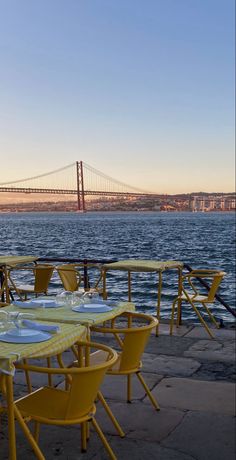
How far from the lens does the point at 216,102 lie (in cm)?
2803

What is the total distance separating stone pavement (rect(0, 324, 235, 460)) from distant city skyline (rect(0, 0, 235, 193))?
7.18 m

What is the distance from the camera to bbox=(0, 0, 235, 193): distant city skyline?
13766 mm

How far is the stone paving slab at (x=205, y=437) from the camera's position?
9.10ft

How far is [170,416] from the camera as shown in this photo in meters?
3.22

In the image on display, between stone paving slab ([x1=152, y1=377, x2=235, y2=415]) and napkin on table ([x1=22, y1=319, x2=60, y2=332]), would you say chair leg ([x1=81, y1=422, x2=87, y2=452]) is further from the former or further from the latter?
stone paving slab ([x1=152, y1=377, x2=235, y2=415])

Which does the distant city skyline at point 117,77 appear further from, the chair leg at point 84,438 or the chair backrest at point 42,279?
the chair leg at point 84,438

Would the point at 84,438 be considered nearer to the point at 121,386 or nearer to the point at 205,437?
the point at 205,437

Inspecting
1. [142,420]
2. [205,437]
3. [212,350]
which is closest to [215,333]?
[212,350]

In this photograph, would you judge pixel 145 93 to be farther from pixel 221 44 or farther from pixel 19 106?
pixel 221 44

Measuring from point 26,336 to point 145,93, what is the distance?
25.6 meters

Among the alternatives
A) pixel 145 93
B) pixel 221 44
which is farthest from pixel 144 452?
pixel 145 93

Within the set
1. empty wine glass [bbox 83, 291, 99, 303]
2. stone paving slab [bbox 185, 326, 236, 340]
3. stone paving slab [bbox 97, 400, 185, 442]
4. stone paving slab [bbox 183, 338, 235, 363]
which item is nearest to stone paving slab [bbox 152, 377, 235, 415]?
stone paving slab [bbox 97, 400, 185, 442]

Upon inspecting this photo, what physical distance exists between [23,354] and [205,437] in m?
1.26

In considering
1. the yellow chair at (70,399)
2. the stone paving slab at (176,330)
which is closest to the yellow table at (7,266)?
the stone paving slab at (176,330)
